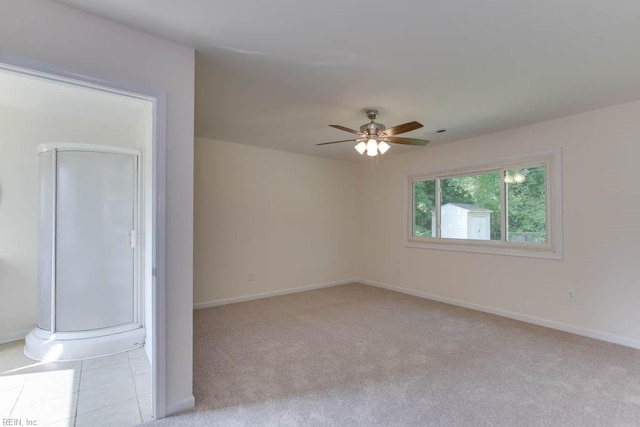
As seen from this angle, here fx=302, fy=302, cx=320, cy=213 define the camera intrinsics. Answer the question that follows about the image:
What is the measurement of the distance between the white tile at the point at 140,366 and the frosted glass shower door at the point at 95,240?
50 cm

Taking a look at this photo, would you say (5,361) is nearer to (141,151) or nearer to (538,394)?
(141,151)

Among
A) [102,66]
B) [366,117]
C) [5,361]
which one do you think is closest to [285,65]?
[102,66]

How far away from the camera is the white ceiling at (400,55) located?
5.54ft

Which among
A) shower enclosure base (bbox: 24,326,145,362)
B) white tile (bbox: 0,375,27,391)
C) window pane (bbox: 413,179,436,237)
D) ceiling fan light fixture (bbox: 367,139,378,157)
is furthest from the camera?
window pane (bbox: 413,179,436,237)

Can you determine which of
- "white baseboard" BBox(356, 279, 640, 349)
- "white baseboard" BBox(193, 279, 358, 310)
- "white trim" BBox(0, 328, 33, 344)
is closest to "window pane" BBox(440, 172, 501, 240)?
"white baseboard" BBox(356, 279, 640, 349)

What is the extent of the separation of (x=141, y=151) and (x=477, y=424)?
Answer: 3.69 metres

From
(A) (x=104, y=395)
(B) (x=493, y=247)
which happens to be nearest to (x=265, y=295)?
(A) (x=104, y=395)

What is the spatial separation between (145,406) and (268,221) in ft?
10.4

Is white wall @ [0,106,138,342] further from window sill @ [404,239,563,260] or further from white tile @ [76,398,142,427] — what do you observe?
window sill @ [404,239,563,260]

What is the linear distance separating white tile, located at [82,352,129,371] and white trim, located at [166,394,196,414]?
103 centimetres

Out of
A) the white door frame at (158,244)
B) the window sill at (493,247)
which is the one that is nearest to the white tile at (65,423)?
the white door frame at (158,244)

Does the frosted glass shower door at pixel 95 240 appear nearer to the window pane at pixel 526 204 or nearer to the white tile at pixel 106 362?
the white tile at pixel 106 362

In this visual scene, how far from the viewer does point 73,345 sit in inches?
106

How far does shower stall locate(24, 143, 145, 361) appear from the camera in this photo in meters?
2.76
